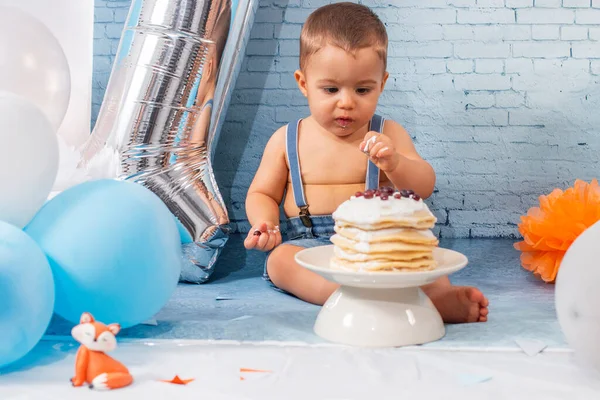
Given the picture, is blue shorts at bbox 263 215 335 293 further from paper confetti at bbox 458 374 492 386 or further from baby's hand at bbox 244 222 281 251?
paper confetti at bbox 458 374 492 386

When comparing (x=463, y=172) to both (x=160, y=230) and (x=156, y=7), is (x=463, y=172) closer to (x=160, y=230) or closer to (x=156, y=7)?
(x=156, y=7)

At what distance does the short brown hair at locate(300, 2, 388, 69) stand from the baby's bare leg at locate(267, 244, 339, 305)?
46 cm

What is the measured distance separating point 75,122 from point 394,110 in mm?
1067

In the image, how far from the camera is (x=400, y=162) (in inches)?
63.2

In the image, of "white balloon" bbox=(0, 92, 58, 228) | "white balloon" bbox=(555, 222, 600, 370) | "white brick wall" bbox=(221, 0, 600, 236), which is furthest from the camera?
"white brick wall" bbox=(221, 0, 600, 236)

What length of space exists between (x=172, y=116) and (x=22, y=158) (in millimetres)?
713

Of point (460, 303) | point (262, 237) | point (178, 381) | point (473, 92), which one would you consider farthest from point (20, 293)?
point (473, 92)

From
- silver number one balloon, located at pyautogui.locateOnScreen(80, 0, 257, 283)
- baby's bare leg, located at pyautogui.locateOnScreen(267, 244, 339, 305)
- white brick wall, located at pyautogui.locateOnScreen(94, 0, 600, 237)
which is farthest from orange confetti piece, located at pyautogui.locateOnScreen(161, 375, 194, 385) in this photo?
white brick wall, located at pyautogui.locateOnScreen(94, 0, 600, 237)

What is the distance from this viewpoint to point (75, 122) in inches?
89.7

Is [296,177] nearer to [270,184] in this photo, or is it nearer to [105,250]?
[270,184]

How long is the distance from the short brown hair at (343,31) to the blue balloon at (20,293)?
0.85 metres

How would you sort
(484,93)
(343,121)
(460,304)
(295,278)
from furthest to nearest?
(484,93) → (343,121) → (295,278) → (460,304)

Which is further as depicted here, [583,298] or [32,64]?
[32,64]

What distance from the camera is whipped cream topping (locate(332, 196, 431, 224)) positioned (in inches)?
45.1
